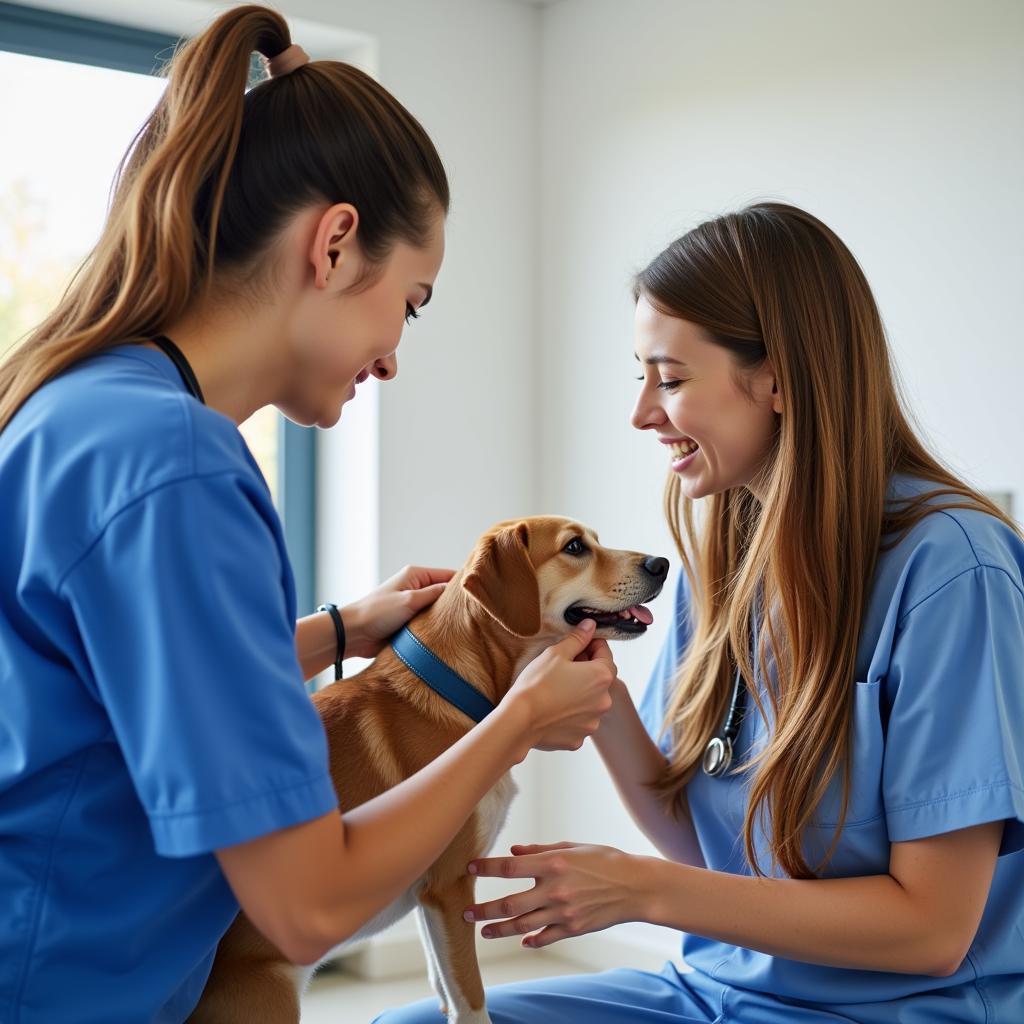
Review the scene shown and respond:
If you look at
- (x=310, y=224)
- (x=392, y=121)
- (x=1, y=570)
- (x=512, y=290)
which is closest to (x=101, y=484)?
(x=1, y=570)

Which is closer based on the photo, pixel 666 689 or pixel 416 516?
pixel 666 689

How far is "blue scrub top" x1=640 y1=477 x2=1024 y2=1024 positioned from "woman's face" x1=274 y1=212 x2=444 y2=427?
0.68 metres

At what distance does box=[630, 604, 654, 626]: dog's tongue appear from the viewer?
1836 mm

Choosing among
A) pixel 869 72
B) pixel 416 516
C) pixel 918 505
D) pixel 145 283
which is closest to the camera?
pixel 145 283

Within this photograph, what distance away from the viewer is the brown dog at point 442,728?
1.35m

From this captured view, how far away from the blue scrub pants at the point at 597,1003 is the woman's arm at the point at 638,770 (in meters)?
0.20

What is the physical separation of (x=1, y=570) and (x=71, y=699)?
12cm

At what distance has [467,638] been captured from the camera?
1665mm

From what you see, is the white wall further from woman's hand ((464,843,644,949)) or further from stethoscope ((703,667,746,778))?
woman's hand ((464,843,644,949))

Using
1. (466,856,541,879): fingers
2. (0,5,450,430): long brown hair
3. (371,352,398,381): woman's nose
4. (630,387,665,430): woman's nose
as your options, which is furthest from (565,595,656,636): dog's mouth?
(0,5,450,430): long brown hair

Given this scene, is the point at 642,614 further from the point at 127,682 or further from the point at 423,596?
the point at 127,682

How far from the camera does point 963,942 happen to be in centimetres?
133

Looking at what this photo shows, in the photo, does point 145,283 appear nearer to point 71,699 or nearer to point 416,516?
point 71,699

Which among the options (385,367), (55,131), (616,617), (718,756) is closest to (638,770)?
(718,756)
